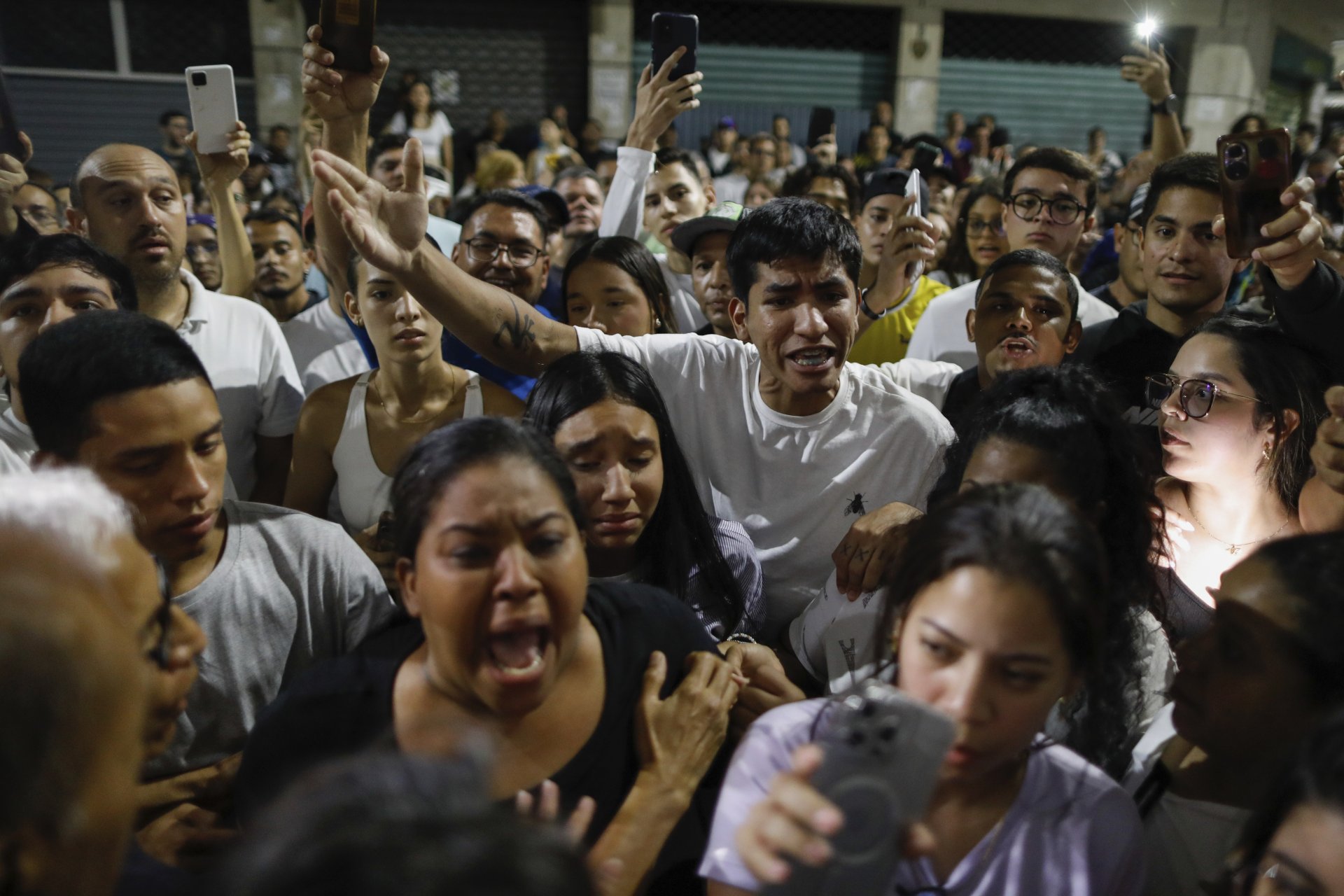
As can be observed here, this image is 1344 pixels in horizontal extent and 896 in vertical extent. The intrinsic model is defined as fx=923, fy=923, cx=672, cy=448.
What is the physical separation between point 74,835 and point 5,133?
132 inches

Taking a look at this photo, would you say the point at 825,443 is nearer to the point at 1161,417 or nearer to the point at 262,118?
the point at 1161,417

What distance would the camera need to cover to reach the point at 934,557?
1.40 metres

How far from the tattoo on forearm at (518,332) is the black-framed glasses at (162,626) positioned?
126cm

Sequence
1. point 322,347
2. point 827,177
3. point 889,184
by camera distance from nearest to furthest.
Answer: point 322,347
point 889,184
point 827,177

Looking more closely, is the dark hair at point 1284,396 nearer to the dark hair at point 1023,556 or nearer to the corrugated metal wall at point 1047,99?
the dark hair at point 1023,556

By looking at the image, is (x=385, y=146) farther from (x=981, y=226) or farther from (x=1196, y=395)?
(x=1196, y=395)

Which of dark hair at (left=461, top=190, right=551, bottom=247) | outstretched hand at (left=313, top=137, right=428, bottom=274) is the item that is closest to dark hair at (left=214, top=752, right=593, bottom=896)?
outstretched hand at (left=313, top=137, right=428, bottom=274)

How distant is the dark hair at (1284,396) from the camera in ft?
7.49

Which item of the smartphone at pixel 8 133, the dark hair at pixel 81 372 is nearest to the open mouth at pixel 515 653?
the dark hair at pixel 81 372

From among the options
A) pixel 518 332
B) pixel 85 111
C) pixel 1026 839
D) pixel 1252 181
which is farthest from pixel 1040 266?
pixel 85 111

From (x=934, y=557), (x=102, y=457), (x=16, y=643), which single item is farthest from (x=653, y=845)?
(x=102, y=457)

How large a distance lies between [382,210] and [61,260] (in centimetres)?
99

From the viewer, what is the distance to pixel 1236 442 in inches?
90.0

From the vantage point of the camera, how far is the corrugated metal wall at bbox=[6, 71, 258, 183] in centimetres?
1214
